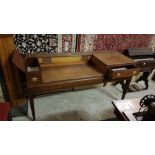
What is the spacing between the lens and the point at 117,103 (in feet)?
5.50

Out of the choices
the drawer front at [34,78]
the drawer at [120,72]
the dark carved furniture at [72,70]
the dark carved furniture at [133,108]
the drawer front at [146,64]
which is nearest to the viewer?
the dark carved furniture at [133,108]

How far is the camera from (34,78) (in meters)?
1.68

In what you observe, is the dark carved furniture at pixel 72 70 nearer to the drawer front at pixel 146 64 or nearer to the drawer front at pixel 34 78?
the drawer front at pixel 34 78

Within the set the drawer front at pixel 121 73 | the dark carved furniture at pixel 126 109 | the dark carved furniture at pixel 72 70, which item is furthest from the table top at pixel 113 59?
the dark carved furniture at pixel 126 109

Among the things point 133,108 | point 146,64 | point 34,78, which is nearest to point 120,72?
point 133,108

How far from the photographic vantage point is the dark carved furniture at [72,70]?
1802 millimetres

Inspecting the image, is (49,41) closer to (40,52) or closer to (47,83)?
(40,52)

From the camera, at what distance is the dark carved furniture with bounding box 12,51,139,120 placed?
5.91 ft

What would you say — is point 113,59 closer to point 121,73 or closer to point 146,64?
point 121,73

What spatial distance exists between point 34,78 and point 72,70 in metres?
0.59

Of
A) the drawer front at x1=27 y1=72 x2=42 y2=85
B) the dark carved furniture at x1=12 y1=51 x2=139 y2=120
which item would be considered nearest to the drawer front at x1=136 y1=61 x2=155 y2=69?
the dark carved furniture at x1=12 y1=51 x2=139 y2=120

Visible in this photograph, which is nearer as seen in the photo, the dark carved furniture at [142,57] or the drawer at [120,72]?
the drawer at [120,72]

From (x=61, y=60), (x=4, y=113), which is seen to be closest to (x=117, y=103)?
(x=61, y=60)

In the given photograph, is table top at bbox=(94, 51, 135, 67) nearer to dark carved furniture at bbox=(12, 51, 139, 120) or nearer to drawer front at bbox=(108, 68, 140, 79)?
dark carved furniture at bbox=(12, 51, 139, 120)
